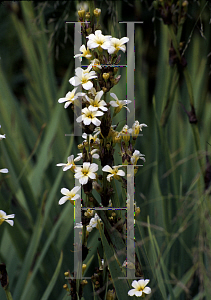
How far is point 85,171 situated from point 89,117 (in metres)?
0.06

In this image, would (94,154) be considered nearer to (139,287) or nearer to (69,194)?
(69,194)

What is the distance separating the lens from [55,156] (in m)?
0.88

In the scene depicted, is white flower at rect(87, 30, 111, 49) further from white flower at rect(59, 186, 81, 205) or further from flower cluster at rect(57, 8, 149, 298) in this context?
white flower at rect(59, 186, 81, 205)

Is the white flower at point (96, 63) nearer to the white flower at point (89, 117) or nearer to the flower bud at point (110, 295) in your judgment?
the white flower at point (89, 117)

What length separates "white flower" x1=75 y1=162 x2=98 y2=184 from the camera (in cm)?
38

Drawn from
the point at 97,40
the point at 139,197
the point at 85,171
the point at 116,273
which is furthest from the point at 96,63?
the point at 139,197

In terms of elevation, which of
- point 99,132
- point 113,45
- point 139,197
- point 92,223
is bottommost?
point 139,197

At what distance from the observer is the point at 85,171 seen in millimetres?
390

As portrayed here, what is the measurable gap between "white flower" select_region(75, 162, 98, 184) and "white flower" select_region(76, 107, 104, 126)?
0.05 meters

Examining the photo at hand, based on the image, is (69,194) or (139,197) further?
(139,197)

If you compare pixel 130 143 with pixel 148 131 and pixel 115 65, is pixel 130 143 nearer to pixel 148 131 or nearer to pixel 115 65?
pixel 115 65

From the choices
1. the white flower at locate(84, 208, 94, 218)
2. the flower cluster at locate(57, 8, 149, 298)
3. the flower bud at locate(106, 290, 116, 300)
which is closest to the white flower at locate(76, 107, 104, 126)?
the flower cluster at locate(57, 8, 149, 298)

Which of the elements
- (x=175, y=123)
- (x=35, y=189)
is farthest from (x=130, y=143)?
(x=175, y=123)

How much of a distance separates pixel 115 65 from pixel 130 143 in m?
0.10
